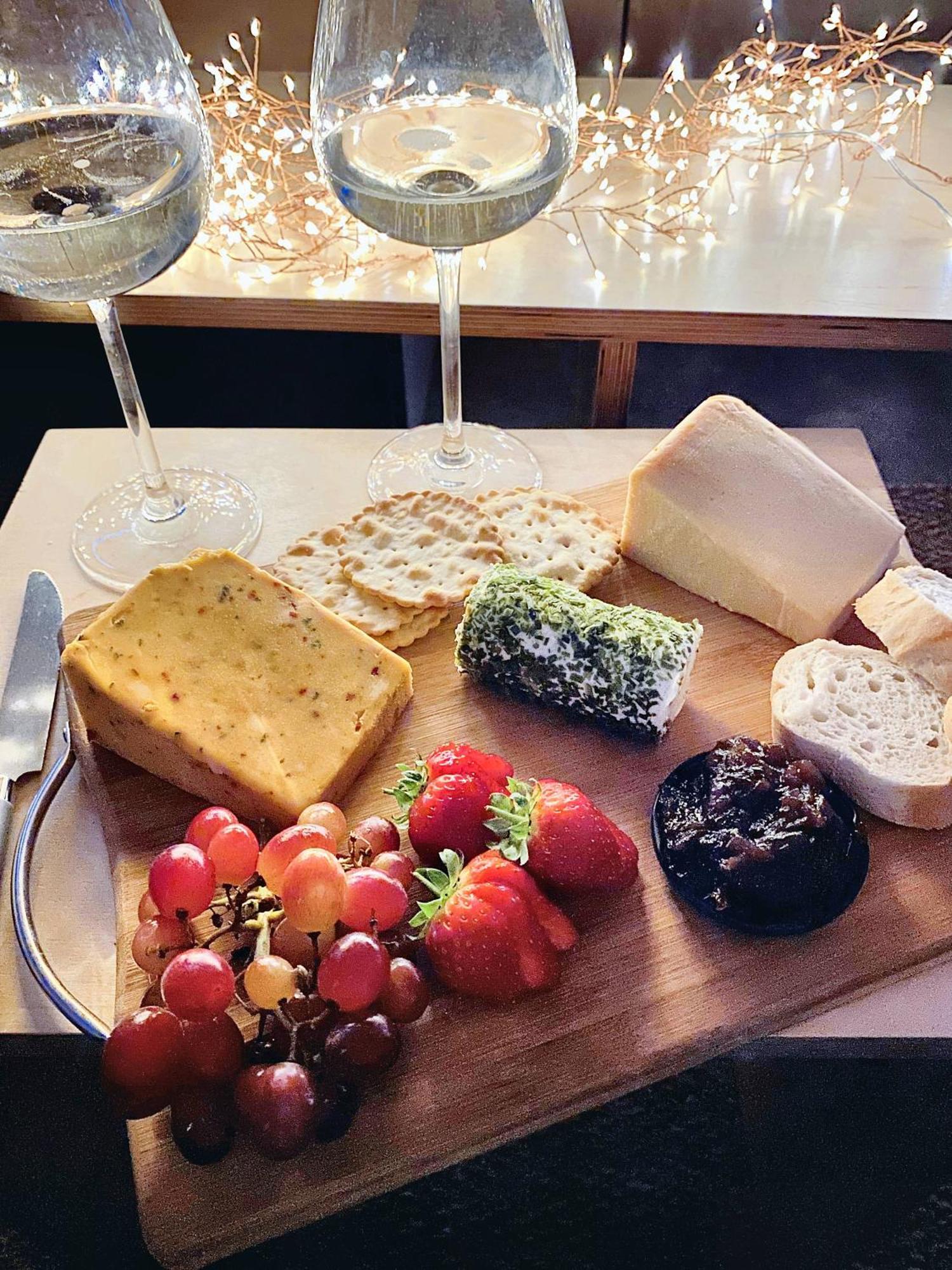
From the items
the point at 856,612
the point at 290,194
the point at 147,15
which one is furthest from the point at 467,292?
the point at 856,612

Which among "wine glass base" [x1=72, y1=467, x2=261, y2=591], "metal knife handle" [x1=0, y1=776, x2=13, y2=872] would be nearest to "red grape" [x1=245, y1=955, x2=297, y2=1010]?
"metal knife handle" [x1=0, y1=776, x2=13, y2=872]

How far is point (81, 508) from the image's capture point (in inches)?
52.8

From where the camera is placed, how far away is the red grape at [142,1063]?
74 cm

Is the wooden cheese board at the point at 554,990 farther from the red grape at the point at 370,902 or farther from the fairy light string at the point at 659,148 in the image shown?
the fairy light string at the point at 659,148

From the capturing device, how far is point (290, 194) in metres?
1.68

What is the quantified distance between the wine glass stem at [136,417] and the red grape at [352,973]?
66 centimetres

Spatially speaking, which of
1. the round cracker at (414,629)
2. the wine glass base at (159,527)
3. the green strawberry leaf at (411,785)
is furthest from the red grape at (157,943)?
the wine glass base at (159,527)

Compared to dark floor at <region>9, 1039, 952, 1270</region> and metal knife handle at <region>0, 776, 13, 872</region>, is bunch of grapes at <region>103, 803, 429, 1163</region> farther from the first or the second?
dark floor at <region>9, 1039, 952, 1270</region>

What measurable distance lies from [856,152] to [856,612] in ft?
3.70

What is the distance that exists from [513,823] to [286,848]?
19 centimetres

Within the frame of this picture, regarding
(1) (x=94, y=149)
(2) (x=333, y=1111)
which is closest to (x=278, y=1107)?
(2) (x=333, y=1111)

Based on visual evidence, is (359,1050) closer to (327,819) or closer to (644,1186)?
(327,819)

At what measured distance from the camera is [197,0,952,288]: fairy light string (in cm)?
162

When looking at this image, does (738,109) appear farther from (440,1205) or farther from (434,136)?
(440,1205)
